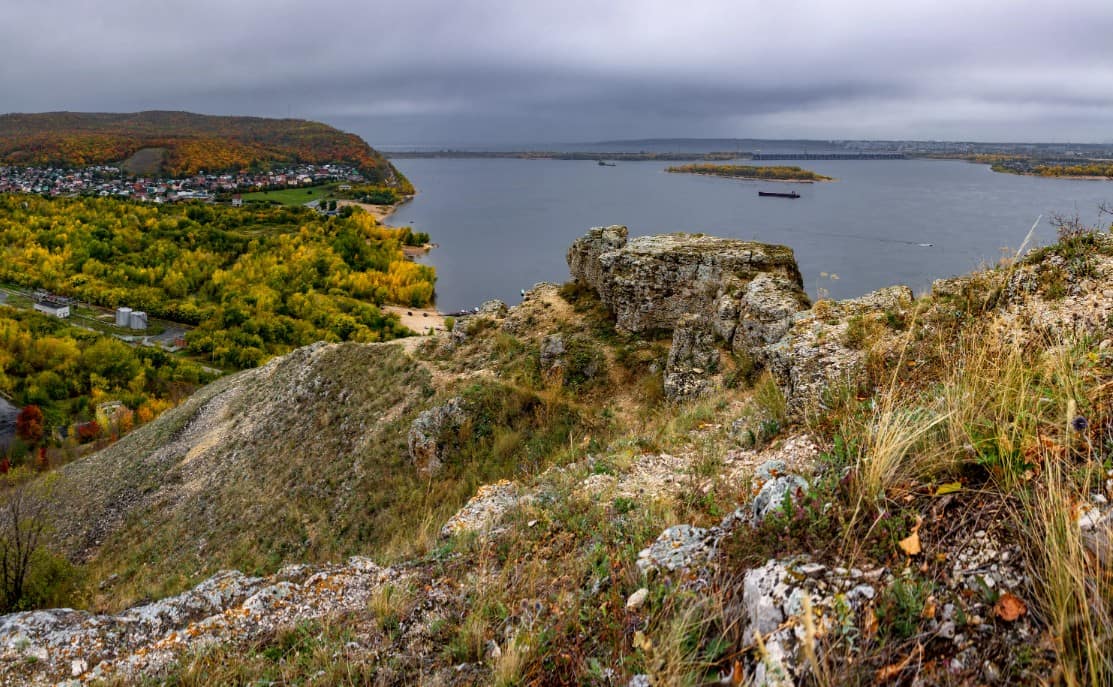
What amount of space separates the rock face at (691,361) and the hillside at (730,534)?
0.06m

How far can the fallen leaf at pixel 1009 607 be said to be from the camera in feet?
7.36

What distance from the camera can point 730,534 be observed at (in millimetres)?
3443

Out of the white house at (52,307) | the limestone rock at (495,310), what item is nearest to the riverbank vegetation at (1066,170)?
the limestone rock at (495,310)

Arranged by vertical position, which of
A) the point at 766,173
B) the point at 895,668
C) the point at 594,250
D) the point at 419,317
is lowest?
the point at 419,317

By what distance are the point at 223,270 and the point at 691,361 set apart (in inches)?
2614

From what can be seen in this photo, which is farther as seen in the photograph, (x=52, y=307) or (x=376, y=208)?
(x=376, y=208)

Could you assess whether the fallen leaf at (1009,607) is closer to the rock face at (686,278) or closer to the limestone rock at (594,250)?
the rock face at (686,278)

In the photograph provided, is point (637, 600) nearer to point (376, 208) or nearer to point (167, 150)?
point (376, 208)

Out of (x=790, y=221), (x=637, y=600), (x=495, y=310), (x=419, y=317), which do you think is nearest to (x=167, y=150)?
(x=419, y=317)

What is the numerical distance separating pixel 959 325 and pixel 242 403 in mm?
19340

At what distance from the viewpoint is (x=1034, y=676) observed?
200 cm

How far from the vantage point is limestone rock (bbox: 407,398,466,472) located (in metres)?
13.0

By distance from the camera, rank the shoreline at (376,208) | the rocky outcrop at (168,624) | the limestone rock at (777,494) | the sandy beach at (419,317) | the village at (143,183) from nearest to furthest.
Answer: the limestone rock at (777,494) → the rocky outcrop at (168,624) → the sandy beach at (419,317) → the village at (143,183) → the shoreline at (376,208)

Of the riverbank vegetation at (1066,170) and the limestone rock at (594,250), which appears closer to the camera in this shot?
the limestone rock at (594,250)
